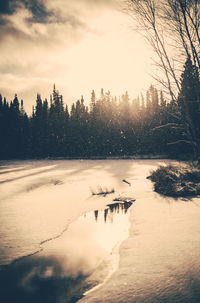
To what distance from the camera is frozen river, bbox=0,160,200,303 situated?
2.69 meters

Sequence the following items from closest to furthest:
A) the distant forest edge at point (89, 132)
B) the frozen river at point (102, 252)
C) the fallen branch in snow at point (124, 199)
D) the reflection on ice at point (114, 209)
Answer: the frozen river at point (102, 252), the reflection on ice at point (114, 209), the fallen branch in snow at point (124, 199), the distant forest edge at point (89, 132)

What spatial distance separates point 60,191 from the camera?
9.17 m

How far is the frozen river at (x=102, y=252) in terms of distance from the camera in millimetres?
2691

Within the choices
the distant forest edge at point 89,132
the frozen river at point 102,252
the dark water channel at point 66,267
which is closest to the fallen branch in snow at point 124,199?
the frozen river at point 102,252

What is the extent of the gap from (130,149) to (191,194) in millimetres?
30588

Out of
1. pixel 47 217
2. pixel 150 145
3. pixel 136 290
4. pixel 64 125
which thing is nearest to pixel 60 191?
pixel 47 217

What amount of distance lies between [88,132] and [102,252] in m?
36.9

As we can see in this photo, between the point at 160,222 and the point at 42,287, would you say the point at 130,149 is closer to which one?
the point at 160,222

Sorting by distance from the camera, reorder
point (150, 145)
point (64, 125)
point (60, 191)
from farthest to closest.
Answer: point (64, 125), point (150, 145), point (60, 191)

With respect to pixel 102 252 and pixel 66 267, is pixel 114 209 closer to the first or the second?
pixel 102 252

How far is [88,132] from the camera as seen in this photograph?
4025 centimetres

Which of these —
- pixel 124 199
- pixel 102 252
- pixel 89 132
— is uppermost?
pixel 89 132

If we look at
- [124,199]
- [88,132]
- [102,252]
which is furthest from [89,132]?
[102,252]

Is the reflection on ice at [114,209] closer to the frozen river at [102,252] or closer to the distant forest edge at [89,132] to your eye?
the frozen river at [102,252]
